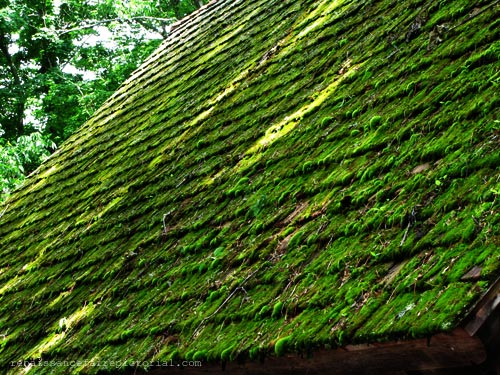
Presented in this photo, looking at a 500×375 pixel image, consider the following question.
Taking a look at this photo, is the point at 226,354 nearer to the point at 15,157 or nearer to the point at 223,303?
the point at 223,303

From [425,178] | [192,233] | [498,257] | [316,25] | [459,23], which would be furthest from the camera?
[316,25]

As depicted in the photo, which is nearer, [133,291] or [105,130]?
[133,291]

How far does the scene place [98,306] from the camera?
4004mm

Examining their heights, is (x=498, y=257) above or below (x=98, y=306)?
above

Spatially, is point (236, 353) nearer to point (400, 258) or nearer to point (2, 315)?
point (400, 258)

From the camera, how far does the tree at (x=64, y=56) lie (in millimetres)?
21078

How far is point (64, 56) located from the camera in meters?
25.0

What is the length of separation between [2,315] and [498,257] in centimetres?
479

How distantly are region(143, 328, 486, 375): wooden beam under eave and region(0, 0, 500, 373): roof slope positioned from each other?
2.7 inches

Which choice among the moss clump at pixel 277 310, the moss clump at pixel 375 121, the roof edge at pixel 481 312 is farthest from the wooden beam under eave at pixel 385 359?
the moss clump at pixel 375 121

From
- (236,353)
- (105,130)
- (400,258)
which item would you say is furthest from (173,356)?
(105,130)

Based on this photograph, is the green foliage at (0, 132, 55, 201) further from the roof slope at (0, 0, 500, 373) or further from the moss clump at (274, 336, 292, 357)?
the moss clump at (274, 336, 292, 357)

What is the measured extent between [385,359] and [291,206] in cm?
117

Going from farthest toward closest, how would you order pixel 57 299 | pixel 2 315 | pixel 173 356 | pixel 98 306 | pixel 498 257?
pixel 2 315 < pixel 57 299 < pixel 98 306 < pixel 173 356 < pixel 498 257
